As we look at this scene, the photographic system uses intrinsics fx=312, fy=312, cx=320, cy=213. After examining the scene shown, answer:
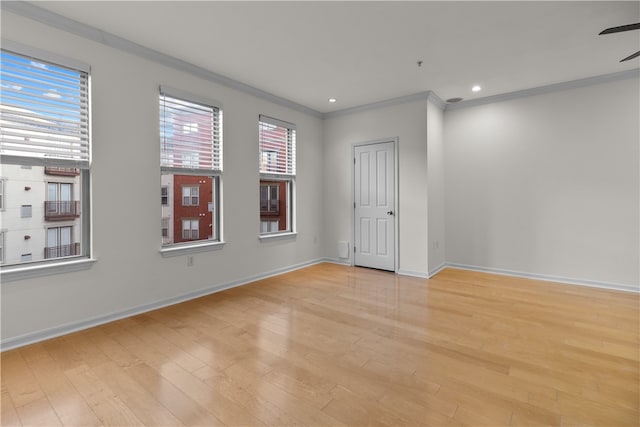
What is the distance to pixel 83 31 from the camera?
9.42 ft

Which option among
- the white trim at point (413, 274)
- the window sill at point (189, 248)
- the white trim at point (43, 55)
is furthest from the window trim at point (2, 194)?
the white trim at point (413, 274)

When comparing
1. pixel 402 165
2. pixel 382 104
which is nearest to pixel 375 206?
pixel 402 165

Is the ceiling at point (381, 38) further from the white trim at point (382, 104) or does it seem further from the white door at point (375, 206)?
the white door at point (375, 206)

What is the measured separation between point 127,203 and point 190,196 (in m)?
0.81

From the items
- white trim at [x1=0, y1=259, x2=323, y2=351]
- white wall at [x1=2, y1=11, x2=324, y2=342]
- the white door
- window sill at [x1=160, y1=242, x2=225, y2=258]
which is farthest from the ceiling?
white trim at [x1=0, y1=259, x2=323, y2=351]

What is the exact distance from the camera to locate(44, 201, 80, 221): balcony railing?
2.83 metres

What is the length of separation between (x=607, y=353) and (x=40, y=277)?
473 cm

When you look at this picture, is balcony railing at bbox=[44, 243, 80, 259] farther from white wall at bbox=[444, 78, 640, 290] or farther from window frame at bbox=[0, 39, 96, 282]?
white wall at bbox=[444, 78, 640, 290]

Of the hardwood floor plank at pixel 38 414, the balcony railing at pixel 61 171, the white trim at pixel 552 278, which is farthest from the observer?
the white trim at pixel 552 278

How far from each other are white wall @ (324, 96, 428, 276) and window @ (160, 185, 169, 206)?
302 centimetres

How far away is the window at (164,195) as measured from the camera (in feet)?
11.6

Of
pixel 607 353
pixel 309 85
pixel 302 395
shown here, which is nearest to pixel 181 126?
pixel 309 85

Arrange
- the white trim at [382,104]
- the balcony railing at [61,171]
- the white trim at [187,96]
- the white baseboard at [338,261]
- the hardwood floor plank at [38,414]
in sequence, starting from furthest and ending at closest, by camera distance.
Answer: the white baseboard at [338,261] → the white trim at [382,104] → the white trim at [187,96] → the balcony railing at [61,171] → the hardwood floor plank at [38,414]

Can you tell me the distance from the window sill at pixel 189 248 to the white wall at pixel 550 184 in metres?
3.85
